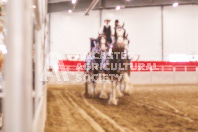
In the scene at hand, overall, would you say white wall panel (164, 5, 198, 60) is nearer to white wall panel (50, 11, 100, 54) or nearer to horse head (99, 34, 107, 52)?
white wall panel (50, 11, 100, 54)

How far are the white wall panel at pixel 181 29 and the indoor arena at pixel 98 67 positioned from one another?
7 centimetres

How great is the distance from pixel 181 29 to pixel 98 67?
15.5 meters

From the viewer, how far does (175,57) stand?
21.7 metres

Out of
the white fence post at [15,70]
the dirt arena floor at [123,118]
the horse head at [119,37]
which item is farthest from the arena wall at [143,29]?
the white fence post at [15,70]

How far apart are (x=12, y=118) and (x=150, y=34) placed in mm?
22426

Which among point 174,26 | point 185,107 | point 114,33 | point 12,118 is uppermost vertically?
point 174,26

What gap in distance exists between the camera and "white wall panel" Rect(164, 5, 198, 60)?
22.4 meters

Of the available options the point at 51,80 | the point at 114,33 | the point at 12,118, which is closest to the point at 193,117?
the point at 114,33

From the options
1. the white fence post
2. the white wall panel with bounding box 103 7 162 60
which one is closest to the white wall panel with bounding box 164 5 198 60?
the white wall panel with bounding box 103 7 162 60

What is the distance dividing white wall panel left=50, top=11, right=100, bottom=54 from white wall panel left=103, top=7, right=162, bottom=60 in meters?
1.37

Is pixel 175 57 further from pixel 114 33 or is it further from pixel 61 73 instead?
pixel 114 33

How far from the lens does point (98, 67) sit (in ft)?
29.0

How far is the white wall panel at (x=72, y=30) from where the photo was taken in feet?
73.8

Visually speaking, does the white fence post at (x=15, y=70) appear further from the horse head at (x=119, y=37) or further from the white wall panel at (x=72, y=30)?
the white wall panel at (x=72, y=30)
